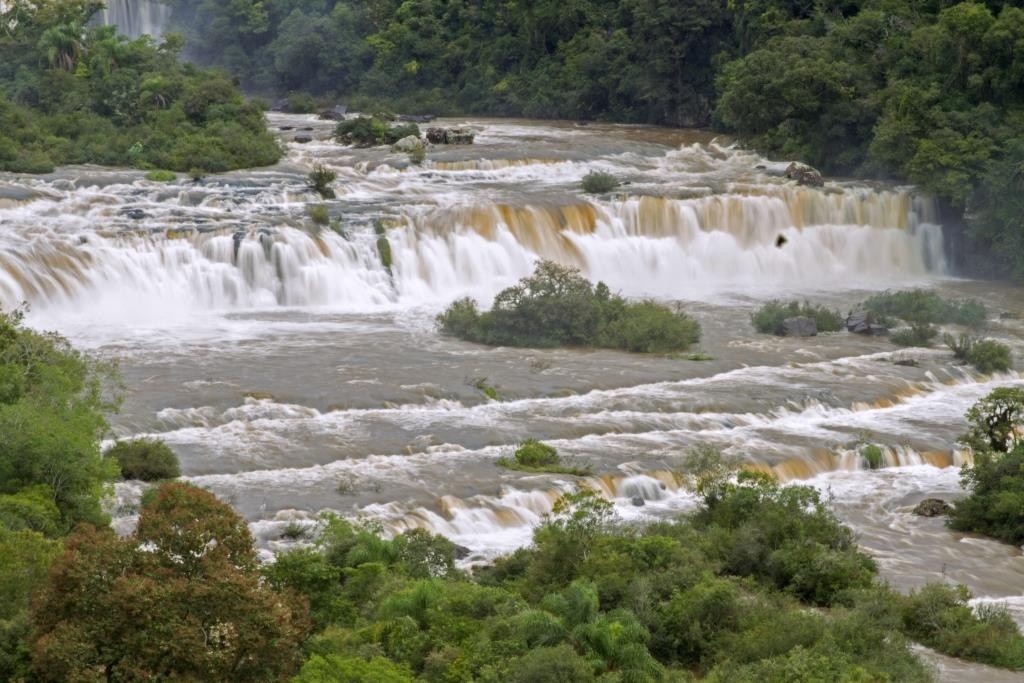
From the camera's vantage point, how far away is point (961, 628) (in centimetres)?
1845

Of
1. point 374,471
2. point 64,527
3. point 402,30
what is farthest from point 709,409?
point 402,30

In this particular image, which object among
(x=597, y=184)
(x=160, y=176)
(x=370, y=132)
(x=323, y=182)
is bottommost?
(x=597, y=184)

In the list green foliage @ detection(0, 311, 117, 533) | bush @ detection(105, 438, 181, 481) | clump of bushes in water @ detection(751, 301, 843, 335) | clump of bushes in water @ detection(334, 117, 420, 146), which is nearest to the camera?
green foliage @ detection(0, 311, 117, 533)

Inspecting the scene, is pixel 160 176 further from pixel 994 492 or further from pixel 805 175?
pixel 994 492

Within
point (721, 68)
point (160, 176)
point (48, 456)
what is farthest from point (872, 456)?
point (721, 68)

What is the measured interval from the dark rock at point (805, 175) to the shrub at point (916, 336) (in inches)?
494

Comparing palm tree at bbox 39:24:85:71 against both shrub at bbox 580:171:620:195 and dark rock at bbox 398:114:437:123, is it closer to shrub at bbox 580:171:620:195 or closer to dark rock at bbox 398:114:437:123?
dark rock at bbox 398:114:437:123

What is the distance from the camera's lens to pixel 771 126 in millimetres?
52438

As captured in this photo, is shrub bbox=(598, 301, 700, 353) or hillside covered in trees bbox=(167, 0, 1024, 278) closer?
shrub bbox=(598, 301, 700, 353)

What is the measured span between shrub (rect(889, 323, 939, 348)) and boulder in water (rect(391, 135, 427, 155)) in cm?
1912

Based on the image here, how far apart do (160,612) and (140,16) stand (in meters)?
74.3

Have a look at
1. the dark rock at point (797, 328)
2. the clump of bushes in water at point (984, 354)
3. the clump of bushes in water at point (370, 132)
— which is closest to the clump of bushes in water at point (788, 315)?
the dark rock at point (797, 328)

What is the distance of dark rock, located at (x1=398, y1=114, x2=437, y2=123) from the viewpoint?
206 ft

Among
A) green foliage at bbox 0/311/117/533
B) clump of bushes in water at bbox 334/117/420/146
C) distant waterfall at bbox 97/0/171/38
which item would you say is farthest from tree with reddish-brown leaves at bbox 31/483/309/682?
distant waterfall at bbox 97/0/171/38
